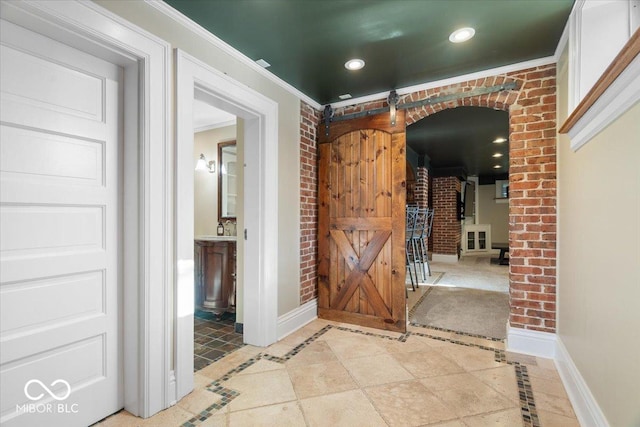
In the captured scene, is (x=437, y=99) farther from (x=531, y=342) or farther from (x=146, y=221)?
(x=146, y=221)

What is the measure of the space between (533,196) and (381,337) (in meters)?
1.80

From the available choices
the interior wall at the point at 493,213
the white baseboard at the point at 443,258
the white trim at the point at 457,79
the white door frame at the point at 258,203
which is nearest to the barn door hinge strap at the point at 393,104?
the white trim at the point at 457,79

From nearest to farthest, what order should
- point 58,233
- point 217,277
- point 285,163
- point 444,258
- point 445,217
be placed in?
point 58,233, point 285,163, point 217,277, point 444,258, point 445,217

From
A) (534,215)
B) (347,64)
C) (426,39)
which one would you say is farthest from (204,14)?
(534,215)

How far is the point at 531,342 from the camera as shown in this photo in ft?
8.02

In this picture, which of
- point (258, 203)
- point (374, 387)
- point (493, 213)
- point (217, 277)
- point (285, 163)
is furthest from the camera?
point (493, 213)

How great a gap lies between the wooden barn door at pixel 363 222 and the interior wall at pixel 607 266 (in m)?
1.31

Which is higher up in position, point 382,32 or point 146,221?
point 382,32

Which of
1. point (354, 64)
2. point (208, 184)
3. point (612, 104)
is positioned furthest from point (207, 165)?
point (612, 104)

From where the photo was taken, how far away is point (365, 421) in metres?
1.65

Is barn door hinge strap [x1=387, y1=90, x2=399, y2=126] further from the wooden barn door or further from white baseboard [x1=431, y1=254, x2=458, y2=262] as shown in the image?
white baseboard [x1=431, y1=254, x2=458, y2=262]

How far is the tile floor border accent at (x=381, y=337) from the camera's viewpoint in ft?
5.56

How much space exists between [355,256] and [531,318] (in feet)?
5.23

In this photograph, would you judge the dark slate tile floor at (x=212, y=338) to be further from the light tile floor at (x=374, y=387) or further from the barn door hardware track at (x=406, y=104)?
the barn door hardware track at (x=406, y=104)
